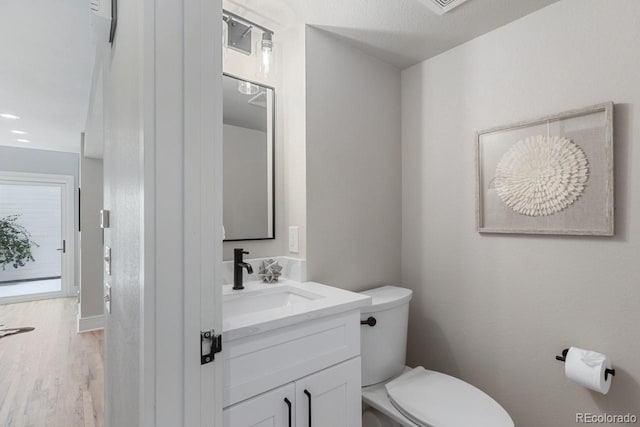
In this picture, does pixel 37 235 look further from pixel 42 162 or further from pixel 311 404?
pixel 311 404

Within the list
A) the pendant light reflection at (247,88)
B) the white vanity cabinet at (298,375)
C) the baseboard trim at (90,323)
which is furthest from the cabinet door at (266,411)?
the baseboard trim at (90,323)

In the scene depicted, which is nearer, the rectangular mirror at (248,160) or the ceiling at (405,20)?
the ceiling at (405,20)

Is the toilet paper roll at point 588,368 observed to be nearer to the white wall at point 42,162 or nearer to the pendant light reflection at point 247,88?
the pendant light reflection at point 247,88

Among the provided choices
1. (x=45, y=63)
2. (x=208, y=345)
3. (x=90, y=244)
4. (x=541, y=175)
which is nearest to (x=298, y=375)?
(x=208, y=345)

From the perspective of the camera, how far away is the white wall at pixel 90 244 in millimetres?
3750

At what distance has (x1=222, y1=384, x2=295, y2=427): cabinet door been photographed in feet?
3.02

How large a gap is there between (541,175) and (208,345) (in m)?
1.52

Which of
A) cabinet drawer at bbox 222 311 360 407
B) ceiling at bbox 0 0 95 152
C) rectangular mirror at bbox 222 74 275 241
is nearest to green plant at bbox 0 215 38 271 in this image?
ceiling at bbox 0 0 95 152

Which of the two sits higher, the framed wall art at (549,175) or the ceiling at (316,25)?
the ceiling at (316,25)

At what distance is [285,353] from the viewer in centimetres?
104

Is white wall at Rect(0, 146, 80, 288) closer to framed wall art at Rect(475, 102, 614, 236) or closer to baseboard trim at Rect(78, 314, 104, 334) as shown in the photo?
baseboard trim at Rect(78, 314, 104, 334)

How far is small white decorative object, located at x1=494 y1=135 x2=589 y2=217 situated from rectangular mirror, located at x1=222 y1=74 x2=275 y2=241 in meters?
1.16

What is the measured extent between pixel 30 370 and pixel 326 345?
2859 mm

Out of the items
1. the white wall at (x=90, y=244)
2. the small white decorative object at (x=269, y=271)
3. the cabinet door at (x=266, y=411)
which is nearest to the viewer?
the cabinet door at (x=266, y=411)
